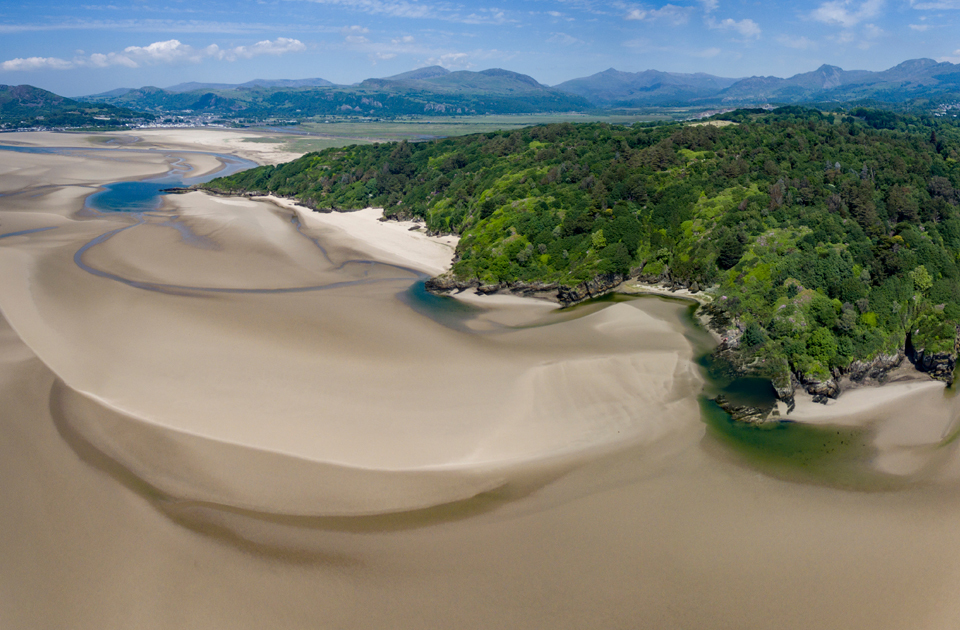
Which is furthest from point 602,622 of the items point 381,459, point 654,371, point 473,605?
point 654,371

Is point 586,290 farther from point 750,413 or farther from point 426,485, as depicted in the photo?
point 426,485

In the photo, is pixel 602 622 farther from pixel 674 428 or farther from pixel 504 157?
pixel 504 157

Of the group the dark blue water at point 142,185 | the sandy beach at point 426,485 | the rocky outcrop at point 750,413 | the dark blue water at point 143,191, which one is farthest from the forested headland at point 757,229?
the dark blue water at point 142,185

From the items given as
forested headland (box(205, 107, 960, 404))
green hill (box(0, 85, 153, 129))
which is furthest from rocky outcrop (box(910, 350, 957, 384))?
green hill (box(0, 85, 153, 129))

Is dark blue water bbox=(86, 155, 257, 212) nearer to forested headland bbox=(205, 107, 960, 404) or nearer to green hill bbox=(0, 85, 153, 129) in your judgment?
forested headland bbox=(205, 107, 960, 404)

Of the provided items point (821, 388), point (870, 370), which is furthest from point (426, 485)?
point (870, 370)

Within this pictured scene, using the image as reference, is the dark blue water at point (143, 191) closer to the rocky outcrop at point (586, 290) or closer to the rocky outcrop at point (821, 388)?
the rocky outcrop at point (586, 290)
